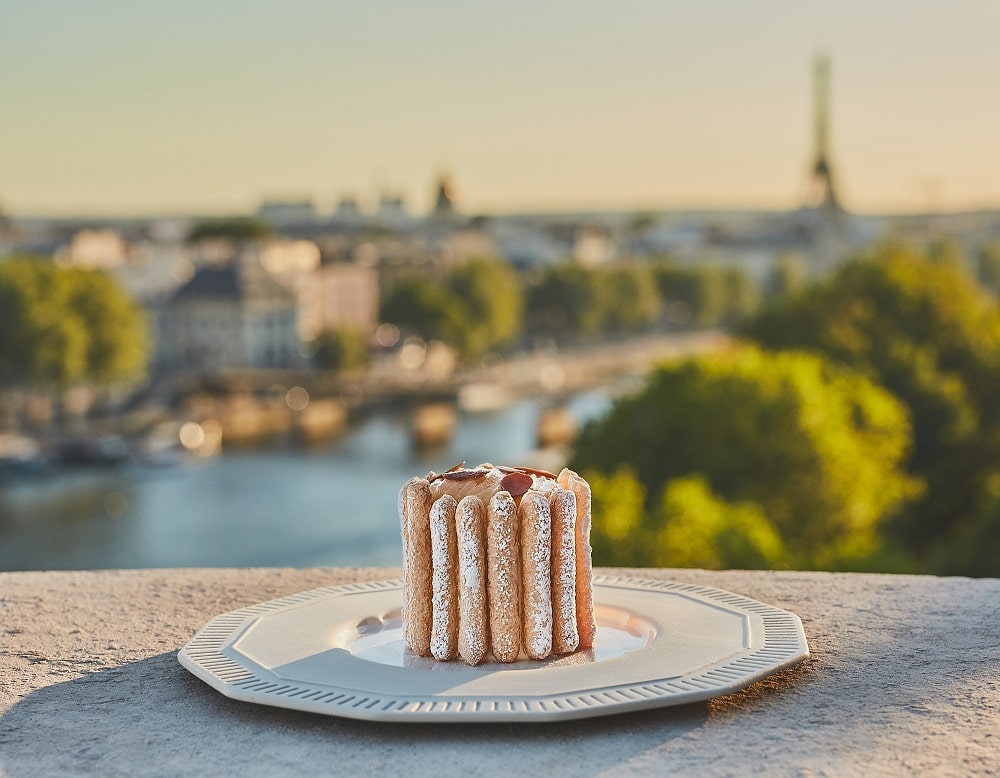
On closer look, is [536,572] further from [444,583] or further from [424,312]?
[424,312]

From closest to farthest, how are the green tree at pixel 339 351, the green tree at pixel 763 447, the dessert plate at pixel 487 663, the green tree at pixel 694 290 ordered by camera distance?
the dessert plate at pixel 487 663 < the green tree at pixel 763 447 < the green tree at pixel 339 351 < the green tree at pixel 694 290

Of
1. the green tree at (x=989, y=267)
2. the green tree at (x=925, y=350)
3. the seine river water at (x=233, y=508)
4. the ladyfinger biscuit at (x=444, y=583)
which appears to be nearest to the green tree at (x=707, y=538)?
the green tree at (x=925, y=350)

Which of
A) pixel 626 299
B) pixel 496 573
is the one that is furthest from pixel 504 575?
pixel 626 299

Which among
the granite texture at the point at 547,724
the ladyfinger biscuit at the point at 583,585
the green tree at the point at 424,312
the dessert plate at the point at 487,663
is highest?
the ladyfinger biscuit at the point at 583,585

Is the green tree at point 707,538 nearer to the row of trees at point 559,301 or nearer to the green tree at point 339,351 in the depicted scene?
the green tree at point 339,351

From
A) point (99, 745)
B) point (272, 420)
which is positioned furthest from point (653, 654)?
point (272, 420)

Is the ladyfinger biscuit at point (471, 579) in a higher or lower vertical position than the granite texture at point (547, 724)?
higher
